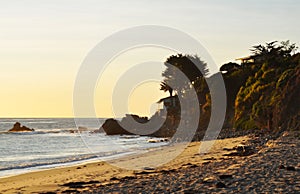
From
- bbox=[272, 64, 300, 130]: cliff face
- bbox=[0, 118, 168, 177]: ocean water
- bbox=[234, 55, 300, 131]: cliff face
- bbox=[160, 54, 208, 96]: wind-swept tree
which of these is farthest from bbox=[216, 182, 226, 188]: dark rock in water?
bbox=[160, 54, 208, 96]: wind-swept tree

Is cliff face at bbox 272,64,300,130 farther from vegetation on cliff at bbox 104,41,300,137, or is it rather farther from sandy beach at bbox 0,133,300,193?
sandy beach at bbox 0,133,300,193

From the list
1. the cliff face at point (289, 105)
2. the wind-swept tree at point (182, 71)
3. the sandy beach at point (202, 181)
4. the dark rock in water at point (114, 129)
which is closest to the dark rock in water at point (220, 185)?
the sandy beach at point (202, 181)

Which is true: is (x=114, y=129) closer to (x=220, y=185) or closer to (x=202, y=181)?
(x=202, y=181)

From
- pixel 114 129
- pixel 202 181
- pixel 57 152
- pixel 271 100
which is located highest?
pixel 271 100

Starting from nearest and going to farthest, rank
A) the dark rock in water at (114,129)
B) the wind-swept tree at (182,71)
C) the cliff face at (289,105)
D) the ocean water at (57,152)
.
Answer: the ocean water at (57,152), the cliff face at (289,105), the wind-swept tree at (182,71), the dark rock in water at (114,129)

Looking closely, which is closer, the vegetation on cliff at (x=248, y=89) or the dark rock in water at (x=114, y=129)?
the vegetation on cliff at (x=248, y=89)

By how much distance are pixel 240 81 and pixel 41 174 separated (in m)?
48.7

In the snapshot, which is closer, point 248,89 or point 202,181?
point 202,181

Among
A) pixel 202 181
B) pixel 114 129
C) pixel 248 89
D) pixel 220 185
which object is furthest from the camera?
pixel 114 129

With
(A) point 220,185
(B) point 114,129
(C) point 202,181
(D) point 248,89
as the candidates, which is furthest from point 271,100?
(B) point 114,129

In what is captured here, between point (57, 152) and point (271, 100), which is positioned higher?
point (271, 100)

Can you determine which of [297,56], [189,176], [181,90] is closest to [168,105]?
[181,90]

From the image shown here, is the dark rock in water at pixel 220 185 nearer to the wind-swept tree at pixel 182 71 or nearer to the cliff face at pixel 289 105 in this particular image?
the cliff face at pixel 289 105

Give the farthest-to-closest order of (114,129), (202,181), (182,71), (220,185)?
1. (114,129)
2. (182,71)
3. (202,181)
4. (220,185)
